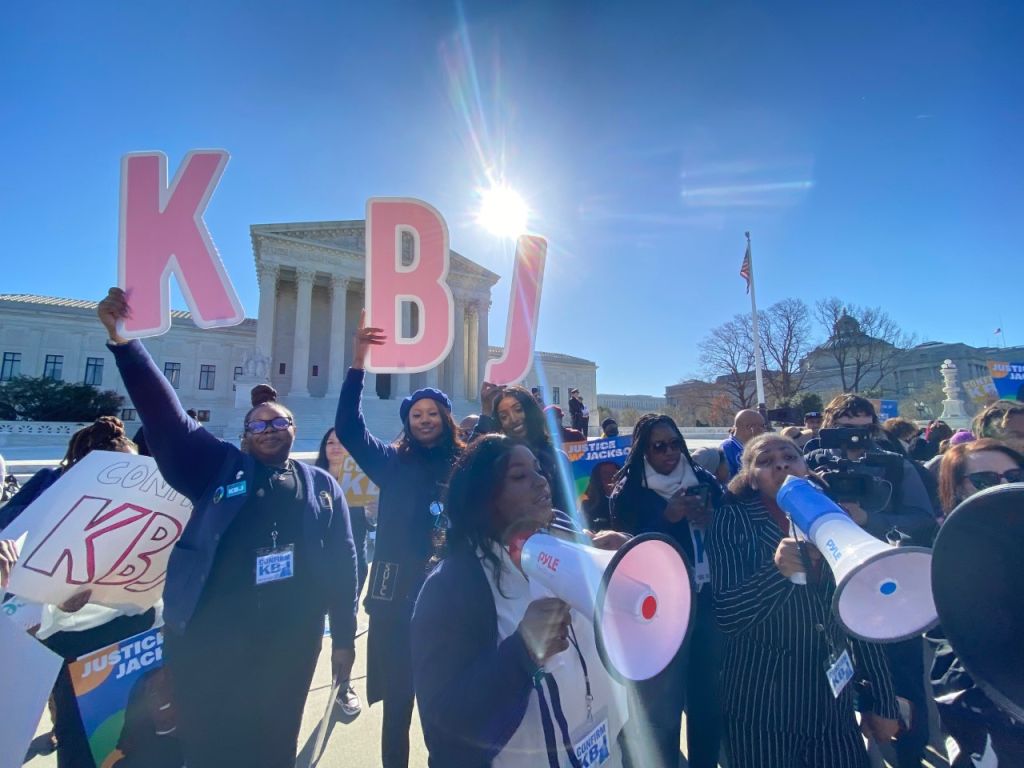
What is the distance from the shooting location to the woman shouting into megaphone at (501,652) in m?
1.23

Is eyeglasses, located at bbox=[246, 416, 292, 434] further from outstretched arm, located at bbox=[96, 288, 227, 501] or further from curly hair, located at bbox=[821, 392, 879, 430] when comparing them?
curly hair, located at bbox=[821, 392, 879, 430]

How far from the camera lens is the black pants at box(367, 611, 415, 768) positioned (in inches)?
96.8

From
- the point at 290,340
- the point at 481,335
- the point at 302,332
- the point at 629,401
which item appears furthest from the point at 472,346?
the point at 629,401

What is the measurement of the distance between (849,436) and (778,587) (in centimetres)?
129

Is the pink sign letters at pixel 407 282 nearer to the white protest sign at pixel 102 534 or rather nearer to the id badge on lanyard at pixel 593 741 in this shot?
the white protest sign at pixel 102 534

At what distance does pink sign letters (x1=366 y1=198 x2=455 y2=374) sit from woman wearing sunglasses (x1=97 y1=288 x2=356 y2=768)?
1.19m

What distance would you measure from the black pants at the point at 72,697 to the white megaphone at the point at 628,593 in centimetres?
262

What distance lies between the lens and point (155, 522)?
246cm

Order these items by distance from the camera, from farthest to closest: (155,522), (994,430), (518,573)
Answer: (994,430)
(155,522)
(518,573)

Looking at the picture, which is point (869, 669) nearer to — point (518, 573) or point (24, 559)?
point (518, 573)

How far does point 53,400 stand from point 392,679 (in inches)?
1466

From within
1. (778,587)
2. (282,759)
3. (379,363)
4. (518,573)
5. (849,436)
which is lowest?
(282,759)

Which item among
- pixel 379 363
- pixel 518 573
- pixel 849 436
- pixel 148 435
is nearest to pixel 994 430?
pixel 849 436

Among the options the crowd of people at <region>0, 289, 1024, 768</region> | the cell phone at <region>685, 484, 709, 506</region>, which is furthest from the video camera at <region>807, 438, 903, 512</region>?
the cell phone at <region>685, 484, 709, 506</region>
